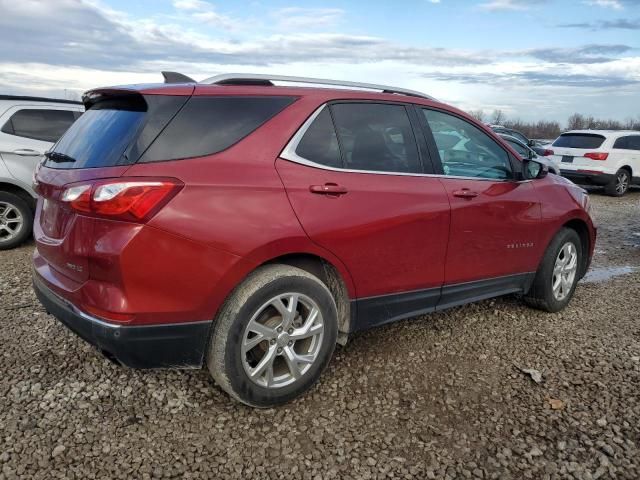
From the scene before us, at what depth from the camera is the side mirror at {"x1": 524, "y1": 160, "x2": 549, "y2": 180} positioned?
13.5 feet

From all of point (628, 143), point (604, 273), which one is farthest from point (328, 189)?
point (628, 143)

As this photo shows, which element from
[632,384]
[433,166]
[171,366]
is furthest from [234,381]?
[632,384]

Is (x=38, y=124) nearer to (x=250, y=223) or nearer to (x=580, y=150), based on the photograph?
(x=250, y=223)

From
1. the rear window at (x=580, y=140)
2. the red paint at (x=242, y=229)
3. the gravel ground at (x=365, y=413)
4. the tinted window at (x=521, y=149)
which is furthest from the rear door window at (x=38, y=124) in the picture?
the rear window at (x=580, y=140)

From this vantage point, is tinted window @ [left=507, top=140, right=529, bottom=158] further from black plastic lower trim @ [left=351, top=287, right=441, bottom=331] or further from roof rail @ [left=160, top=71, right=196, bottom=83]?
roof rail @ [left=160, top=71, right=196, bottom=83]

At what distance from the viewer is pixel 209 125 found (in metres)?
2.69

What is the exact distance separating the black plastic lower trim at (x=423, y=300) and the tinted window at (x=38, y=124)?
5.03 meters

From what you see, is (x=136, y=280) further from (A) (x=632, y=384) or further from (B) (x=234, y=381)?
(A) (x=632, y=384)

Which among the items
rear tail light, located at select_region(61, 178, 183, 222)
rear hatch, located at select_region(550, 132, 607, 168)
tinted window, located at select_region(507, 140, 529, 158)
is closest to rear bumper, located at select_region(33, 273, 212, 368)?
rear tail light, located at select_region(61, 178, 183, 222)

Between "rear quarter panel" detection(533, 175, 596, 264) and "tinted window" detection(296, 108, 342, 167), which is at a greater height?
"tinted window" detection(296, 108, 342, 167)

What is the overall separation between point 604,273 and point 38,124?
6.89 metres

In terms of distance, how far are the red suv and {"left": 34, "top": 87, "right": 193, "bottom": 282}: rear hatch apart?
0.01m

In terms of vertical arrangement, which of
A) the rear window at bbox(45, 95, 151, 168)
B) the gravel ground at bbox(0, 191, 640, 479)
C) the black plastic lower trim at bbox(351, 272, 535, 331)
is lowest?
the gravel ground at bbox(0, 191, 640, 479)

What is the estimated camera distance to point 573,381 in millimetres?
3350
